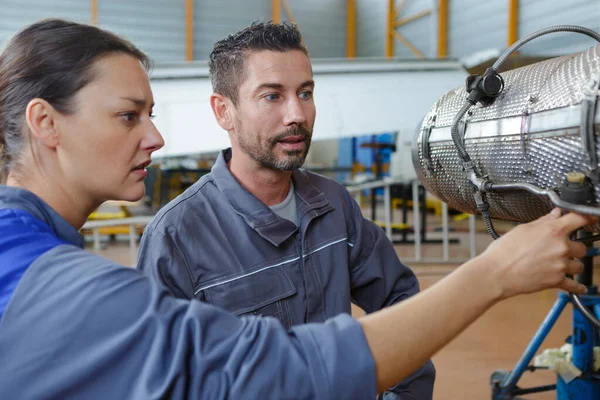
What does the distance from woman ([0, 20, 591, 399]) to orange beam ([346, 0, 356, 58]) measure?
1065 cm

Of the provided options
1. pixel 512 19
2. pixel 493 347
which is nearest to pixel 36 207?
pixel 493 347

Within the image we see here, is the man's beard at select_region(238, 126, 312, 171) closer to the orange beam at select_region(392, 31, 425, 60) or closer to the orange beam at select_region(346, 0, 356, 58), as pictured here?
the orange beam at select_region(392, 31, 425, 60)

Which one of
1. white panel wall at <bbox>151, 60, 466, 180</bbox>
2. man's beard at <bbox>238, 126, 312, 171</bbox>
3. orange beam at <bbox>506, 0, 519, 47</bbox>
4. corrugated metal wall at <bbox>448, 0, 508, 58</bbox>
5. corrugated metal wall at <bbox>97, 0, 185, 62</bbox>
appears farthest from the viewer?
corrugated metal wall at <bbox>97, 0, 185, 62</bbox>

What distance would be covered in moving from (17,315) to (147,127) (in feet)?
1.09

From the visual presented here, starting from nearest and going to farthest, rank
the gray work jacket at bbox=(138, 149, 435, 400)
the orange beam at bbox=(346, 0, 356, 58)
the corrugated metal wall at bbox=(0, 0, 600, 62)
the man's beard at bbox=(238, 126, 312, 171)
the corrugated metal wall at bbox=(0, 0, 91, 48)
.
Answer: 1. the gray work jacket at bbox=(138, 149, 435, 400)
2. the man's beard at bbox=(238, 126, 312, 171)
3. the corrugated metal wall at bbox=(0, 0, 600, 62)
4. the corrugated metal wall at bbox=(0, 0, 91, 48)
5. the orange beam at bbox=(346, 0, 356, 58)

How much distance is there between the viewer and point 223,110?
4.71ft

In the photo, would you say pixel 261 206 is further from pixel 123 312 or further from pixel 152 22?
pixel 152 22

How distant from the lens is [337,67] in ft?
11.6

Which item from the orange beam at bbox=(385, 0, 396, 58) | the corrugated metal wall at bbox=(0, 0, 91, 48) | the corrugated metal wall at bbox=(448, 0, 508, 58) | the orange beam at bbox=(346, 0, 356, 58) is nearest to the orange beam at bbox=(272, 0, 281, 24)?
the orange beam at bbox=(346, 0, 356, 58)

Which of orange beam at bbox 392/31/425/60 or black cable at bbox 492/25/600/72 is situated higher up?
orange beam at bbox 392/31/425/60

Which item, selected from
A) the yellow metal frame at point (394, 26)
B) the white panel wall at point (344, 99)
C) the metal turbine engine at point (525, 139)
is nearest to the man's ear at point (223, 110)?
the metal turbine engine at point (525, 139)

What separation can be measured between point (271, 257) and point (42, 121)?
24.3 inches

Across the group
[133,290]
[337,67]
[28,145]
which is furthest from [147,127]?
[337,67]

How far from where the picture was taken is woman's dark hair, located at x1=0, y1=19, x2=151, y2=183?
0.72 metres
